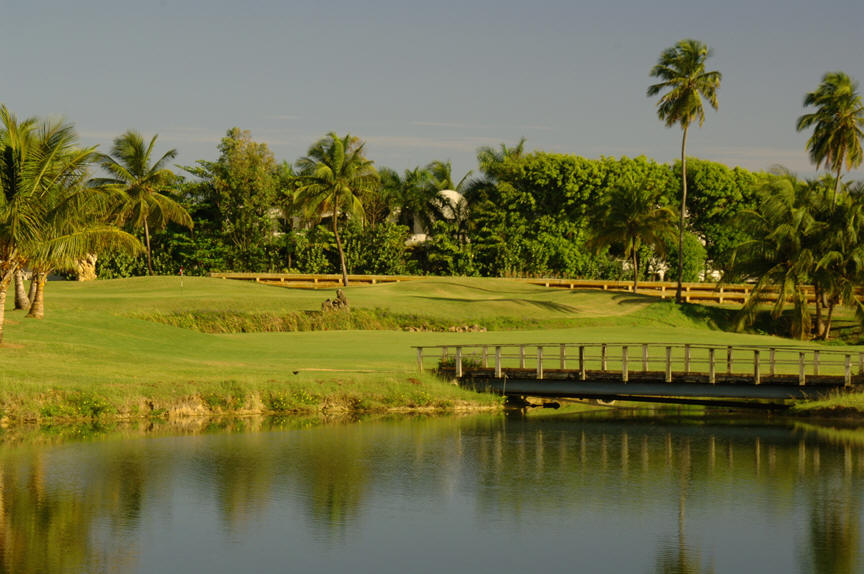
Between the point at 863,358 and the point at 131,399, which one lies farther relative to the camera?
the point at 863,358

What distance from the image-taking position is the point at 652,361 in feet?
175

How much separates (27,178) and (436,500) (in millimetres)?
27010

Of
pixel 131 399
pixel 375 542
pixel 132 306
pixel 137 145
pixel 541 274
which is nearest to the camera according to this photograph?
pixel 375 542

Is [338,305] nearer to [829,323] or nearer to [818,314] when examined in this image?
[818,314]

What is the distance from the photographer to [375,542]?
27.1 m

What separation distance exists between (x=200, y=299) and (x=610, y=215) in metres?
38.0

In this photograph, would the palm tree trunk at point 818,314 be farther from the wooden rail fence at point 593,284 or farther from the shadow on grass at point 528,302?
the shadow on grass at point 528,302

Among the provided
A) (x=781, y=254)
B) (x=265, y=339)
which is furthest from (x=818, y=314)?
(x=265, y=339)

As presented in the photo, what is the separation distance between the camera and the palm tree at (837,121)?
84062 mm

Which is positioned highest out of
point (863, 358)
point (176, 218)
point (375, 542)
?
point (176, 218)

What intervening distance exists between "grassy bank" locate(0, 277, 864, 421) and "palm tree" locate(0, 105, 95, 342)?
4587mm

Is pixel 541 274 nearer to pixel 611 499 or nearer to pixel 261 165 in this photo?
pixel 261 165

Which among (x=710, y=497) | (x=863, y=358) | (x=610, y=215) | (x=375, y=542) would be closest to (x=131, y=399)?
(x=375, y=542)

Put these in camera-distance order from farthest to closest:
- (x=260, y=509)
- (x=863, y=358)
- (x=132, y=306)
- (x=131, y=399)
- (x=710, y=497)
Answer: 1. (x=132, y=306)
2. (x=863, y=358)
3. (x=131, y=399)
4. (x=710, y=497)
5. (x=260, y=509)
